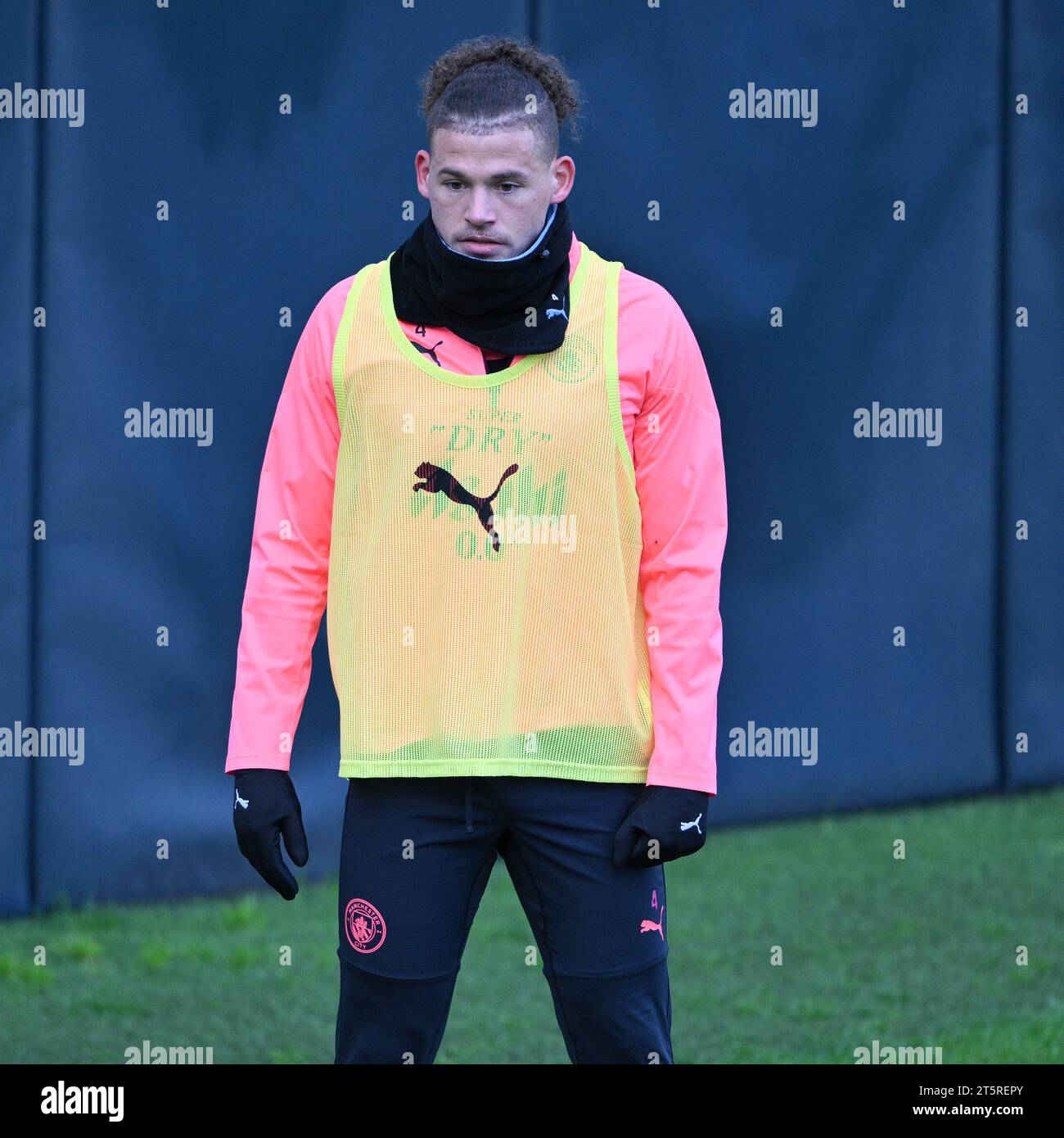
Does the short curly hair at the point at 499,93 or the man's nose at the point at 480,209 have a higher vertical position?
the short curly hair at the point at 499,93

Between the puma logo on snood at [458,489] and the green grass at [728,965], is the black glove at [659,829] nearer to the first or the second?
the puma logo on snood at [458,489]

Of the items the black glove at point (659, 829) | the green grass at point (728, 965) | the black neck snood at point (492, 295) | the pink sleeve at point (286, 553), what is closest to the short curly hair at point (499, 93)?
the black neck snood at point (492, 295)

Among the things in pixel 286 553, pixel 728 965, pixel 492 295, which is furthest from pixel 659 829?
pixel 728 965

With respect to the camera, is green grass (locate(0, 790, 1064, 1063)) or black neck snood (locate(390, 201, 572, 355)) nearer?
black neck snood (locate(390, 201, 572, 355))

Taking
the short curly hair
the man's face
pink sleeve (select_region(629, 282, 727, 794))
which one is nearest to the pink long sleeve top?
pink sleeve (select_region(629, 282, 727, 794))

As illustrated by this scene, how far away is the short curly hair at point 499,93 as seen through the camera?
233 cm

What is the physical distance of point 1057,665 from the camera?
19.2 feet

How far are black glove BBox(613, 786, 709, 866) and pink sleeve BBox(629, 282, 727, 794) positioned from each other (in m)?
0.02

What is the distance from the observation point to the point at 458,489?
232 cm

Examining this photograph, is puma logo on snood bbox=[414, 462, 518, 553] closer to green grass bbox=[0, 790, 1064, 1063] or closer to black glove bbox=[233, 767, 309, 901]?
black glove bbox=[233, 767, 309, 901]

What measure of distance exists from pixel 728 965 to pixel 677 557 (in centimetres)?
240

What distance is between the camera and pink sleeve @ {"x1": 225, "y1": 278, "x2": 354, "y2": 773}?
2.39 m

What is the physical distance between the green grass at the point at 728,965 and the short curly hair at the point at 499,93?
229 centimetres

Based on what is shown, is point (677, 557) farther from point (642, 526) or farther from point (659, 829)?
point (659, 829)
